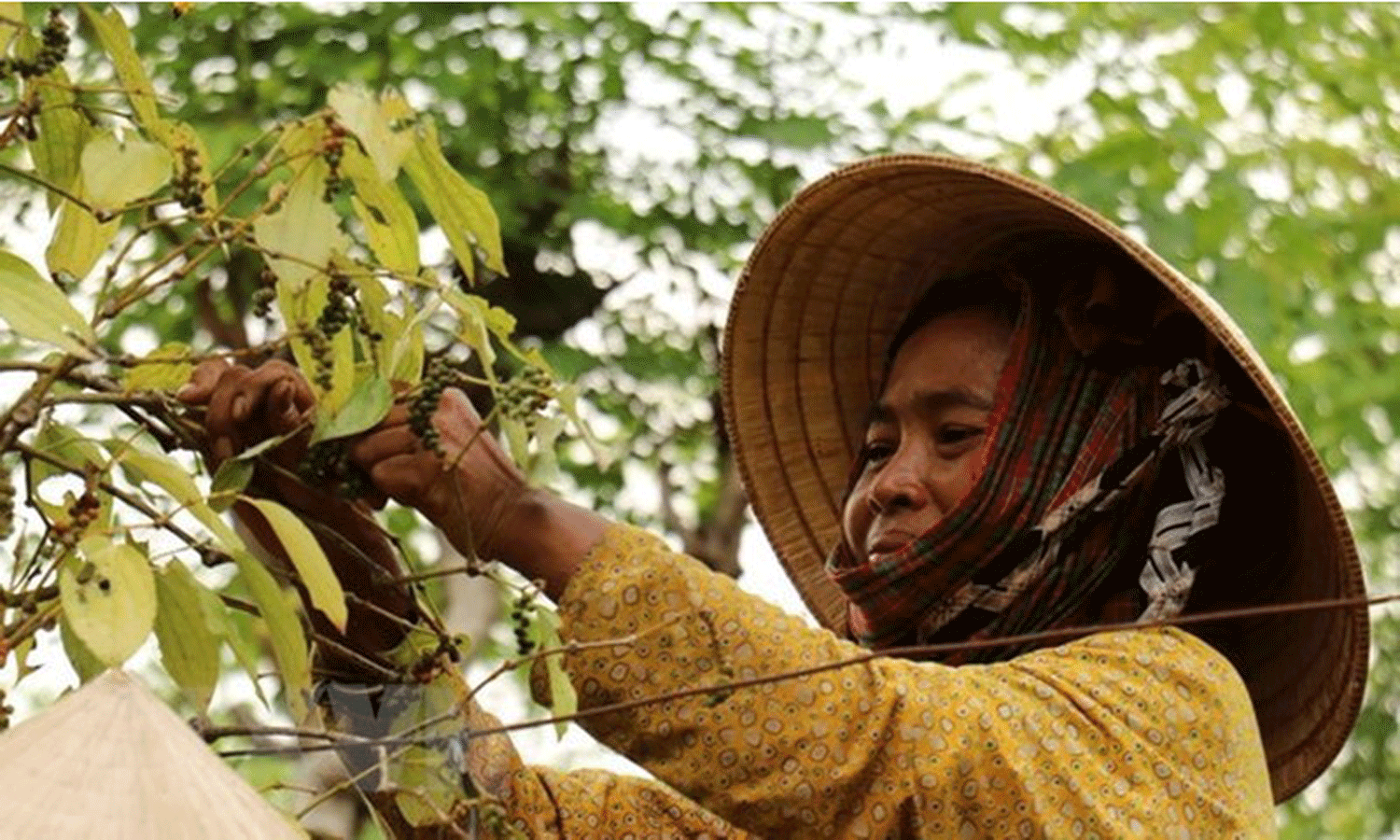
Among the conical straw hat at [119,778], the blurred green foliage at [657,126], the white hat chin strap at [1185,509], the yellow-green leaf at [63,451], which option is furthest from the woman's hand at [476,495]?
the blurred green foliage at [657,126]

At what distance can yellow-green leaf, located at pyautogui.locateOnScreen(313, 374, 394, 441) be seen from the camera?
180 cm

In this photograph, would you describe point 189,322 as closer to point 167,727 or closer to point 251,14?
point 251,14

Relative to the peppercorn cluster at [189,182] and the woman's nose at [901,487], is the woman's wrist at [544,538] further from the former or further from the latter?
the woman's nose at [901,487]

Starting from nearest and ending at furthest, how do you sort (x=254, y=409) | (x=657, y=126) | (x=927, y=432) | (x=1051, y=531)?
(x=254, y=409)
(x=1051, y=531)
(x=927, y=432)
(x=657, y=126)

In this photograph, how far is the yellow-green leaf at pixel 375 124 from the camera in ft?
5.64

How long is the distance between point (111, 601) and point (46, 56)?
0.35 m

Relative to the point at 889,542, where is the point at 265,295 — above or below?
above

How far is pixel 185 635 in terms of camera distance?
170 centimetres

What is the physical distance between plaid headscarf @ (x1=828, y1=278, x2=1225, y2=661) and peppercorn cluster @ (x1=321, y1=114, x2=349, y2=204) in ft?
2.97

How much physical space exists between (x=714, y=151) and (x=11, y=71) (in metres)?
4.32

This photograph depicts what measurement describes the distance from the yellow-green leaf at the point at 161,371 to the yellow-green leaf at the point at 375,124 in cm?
19

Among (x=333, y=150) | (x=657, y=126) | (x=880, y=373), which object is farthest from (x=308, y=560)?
(x=657, y=126)

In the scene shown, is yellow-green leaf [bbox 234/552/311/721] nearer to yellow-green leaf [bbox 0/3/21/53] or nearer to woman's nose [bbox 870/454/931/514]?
yellow-green leaf [bbox 0/3/21/53]

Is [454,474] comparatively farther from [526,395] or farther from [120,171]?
[120,171]
